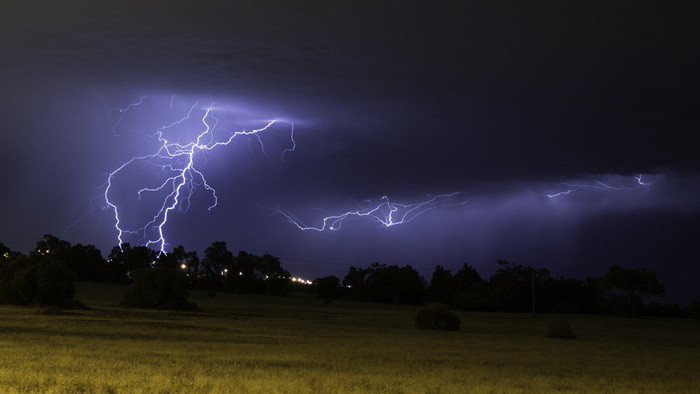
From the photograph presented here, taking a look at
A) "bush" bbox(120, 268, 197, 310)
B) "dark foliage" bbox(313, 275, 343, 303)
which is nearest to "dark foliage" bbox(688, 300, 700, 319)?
"dark foliage" bbox(313, 275, 343, 303)

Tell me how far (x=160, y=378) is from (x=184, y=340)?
9061 millimetres

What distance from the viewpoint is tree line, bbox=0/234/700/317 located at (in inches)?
2790

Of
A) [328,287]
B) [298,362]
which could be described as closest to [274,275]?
[328,287]

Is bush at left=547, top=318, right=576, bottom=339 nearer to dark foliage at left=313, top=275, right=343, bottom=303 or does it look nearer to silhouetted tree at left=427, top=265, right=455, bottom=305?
silhouetted tree at left=427, top=265, right=455, bottom=305

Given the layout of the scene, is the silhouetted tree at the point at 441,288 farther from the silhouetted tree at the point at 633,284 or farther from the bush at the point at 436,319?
the bush at the point at 436,319

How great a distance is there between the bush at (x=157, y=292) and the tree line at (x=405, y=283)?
16.7 m

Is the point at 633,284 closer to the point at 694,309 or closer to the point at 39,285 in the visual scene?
the point at 694,309

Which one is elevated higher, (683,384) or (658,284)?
(658,284)

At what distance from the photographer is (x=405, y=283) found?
86.7 m

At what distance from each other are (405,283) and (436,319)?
2109 inches

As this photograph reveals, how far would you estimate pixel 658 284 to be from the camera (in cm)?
6562

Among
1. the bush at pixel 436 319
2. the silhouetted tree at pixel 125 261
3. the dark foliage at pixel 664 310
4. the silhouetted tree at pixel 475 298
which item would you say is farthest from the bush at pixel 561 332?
the silhouetted tree at pixel 125 261

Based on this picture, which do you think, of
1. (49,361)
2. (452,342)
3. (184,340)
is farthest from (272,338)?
(49,361)

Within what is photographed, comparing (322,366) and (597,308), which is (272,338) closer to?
(322,366)
